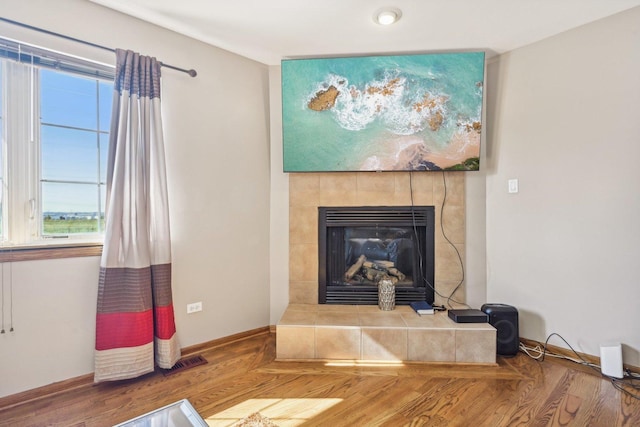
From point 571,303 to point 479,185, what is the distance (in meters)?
1.08

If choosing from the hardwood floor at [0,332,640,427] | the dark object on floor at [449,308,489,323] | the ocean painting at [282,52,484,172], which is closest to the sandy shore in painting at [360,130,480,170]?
the ocean painting at [282,52,484,172]

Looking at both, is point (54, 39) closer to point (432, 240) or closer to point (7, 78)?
point (7, 78)

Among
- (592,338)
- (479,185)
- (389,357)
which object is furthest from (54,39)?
(592,338)

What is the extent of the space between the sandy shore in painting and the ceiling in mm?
715

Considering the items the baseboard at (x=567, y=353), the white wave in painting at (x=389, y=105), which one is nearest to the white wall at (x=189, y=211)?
the white wave in painting at (x=389, y=105)

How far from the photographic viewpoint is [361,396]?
5.65ft

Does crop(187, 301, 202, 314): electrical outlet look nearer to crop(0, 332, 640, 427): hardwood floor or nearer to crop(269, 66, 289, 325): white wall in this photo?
crop(0, 332, 640, 427): hardwood floor

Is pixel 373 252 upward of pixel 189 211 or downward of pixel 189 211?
downward

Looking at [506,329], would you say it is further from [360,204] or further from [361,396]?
[360,204]

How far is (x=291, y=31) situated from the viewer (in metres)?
A: 2.16

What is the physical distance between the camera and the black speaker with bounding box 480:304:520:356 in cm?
219

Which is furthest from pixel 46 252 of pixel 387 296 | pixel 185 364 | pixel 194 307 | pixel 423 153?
pixel 423 153

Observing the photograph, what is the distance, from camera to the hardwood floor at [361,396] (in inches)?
60.4

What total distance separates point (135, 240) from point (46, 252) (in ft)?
1.48
